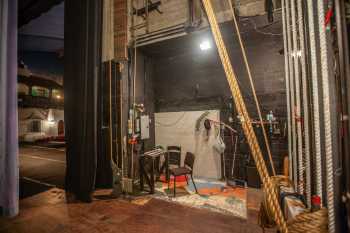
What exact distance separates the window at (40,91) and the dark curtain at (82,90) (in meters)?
14.3

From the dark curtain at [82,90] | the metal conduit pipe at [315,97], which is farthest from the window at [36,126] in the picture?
the metal conduit pipe at [315,97]

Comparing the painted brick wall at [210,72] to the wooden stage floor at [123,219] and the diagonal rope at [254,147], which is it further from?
the diagonal rope at [254,147]

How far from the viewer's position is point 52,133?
15.2m

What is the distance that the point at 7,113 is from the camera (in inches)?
101

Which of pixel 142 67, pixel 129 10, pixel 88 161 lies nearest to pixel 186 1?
pixel 129 10

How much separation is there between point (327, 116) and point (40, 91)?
1873 cm

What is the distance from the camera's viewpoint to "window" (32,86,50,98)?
14219mm

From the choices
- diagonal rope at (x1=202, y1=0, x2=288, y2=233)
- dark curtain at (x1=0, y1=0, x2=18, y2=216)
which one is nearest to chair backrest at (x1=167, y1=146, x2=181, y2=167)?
dark curtain at (x1=0, y1=0, x2=18, y2=216)

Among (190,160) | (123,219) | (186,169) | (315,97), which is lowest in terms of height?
(123,219)

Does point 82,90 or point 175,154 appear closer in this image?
point 82,90

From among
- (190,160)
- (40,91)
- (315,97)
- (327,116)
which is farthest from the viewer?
(40,91)

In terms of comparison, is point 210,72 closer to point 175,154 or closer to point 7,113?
point 175,154

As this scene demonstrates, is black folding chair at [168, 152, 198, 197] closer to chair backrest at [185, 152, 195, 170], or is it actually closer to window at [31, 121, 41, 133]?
chair backrest at [185, 152, 195, 170]

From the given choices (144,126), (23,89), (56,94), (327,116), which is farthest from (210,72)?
(56,94)
